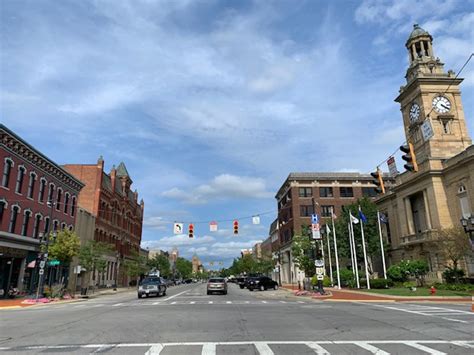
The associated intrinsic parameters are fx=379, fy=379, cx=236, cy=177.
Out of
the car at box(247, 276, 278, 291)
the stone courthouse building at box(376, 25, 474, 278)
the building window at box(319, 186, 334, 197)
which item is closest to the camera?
the stone courthouse building at box(376, 25, 474, 278)

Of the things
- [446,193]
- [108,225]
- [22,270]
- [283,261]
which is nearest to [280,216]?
[283,261]

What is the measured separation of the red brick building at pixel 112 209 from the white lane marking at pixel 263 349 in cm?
4631

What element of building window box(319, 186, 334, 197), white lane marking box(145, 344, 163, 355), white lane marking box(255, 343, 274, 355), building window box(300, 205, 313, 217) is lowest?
white lane marking box(255, 343, 274, 355)

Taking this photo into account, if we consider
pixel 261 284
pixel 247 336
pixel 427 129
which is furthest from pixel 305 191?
pixel 247 336

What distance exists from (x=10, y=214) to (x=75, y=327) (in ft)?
79.1

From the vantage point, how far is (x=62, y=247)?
115 ft

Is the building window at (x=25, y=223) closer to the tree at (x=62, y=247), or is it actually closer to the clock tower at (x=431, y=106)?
the tree at (x=62, y=247)

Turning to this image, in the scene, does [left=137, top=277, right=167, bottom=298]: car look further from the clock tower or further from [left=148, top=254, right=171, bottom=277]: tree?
[left=148, top=254, right=171, bottom=277]: tree

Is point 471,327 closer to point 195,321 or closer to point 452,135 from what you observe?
point 195,321

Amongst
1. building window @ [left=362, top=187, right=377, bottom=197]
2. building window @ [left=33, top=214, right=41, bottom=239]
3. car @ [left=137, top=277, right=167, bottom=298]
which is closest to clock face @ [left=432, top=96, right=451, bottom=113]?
building window @ [left=362, top=187, right=377, bottom=197]

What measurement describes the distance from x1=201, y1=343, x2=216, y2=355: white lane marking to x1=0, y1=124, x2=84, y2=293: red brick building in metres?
28.2

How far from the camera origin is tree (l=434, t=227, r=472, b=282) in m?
32.0

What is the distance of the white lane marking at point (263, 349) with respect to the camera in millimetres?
8566

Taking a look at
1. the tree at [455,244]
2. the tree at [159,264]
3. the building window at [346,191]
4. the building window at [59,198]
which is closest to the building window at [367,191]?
the building window at [346,191]
